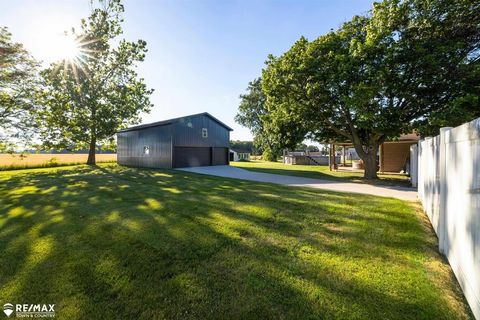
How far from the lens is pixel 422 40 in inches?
364

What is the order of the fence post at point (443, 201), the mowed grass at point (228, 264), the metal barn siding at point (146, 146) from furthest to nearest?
the metal barn siding at point (146, 146) < the fence post at point (443, 201) < the mowed grass at point (228, 264)

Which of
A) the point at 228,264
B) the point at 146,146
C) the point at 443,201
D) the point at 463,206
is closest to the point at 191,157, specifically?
the point at 146,146

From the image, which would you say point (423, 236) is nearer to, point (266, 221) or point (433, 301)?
point (433, 301)

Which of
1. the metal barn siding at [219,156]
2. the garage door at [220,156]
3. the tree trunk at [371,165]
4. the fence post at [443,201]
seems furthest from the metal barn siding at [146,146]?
the fence post at [443,201]

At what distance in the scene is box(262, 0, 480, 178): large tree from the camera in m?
8.83

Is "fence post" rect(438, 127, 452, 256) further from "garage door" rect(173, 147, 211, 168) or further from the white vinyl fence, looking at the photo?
"garage door" rect(173, 147, 211, 168)

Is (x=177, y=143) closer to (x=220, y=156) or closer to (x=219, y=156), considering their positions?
(x=219, y=156)

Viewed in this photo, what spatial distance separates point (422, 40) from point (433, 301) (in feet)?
37.3

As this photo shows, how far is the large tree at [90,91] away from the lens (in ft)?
64.8

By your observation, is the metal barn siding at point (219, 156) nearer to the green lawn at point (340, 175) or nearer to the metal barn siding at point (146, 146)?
the metal barn siding at point (146, 146)

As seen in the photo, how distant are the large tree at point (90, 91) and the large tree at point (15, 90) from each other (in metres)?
0.97

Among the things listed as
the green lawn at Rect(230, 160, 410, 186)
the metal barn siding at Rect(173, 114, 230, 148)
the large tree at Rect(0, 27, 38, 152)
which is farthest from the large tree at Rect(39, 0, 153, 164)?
the green lawn at Rect(230, 160, 410, 186)

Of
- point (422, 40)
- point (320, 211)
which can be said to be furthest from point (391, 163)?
point (320, 211)

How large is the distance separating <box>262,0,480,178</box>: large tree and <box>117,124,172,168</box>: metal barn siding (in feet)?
39.5
